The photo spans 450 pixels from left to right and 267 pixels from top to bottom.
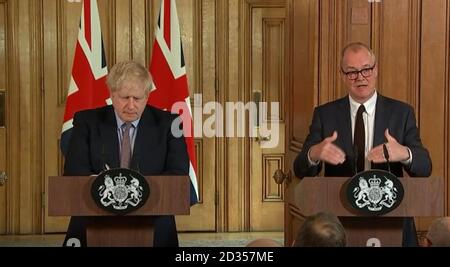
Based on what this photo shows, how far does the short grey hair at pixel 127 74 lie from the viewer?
3094mm

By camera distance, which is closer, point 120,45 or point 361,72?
point 361,72

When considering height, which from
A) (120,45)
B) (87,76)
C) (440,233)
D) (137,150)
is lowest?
(440,233)

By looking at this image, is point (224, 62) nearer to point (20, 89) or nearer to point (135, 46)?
point (135, 46)

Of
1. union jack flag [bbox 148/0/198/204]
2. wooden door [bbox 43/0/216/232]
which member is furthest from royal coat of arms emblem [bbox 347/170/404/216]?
wooden door [bbox 43/0/216/232]

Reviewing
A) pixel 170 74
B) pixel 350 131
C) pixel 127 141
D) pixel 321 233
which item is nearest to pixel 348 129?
pixel 350 131

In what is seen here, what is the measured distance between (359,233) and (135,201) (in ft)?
2.35

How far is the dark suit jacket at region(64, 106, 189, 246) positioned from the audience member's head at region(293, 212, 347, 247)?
4.10 ft

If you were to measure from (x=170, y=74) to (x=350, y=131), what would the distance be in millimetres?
2638

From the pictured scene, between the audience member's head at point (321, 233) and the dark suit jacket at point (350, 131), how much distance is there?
1.22 m

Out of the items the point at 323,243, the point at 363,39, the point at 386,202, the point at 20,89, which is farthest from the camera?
the point at 20,89

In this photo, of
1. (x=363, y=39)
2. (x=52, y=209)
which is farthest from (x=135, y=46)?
(x=52, y=209)

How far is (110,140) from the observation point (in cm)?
311

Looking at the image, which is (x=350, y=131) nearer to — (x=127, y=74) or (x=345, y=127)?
(x=345, y=127)

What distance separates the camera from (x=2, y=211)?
6.79 metres
